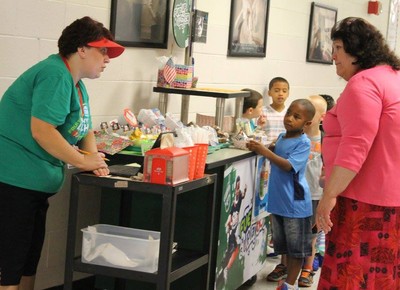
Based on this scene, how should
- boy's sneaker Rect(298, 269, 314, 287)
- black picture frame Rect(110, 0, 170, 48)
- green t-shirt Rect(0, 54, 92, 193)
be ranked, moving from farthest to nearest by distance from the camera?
boy's sneaker Rect(298, 269, 314, 287)
black picture frame Rect(110, 0, 170, 48)
green t-shirt Rect(0, 54, 92, 193)

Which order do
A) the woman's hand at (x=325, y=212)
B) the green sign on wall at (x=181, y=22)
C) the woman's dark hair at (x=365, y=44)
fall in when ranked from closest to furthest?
1. the woman's hand at (x=325, y=212)
2. the woman's dark hair at (x=365, y=44)
3. the green sign on wall at (x=181, y=22)

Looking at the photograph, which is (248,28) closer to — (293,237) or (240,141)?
(240,141)

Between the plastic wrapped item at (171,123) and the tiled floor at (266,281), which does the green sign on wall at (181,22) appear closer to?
the plastic wrapped item at (171,123)

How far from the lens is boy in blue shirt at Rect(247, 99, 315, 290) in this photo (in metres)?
4.32

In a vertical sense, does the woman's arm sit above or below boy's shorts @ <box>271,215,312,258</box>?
above

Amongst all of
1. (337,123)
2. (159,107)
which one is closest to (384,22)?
(159,107)

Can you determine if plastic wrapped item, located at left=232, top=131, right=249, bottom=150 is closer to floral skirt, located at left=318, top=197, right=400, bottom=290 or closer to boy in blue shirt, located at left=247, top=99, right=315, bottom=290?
boy in blue shirt, located at left=247, top=99, right=315, bottom=290

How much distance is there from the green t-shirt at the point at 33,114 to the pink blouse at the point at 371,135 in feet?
3.80

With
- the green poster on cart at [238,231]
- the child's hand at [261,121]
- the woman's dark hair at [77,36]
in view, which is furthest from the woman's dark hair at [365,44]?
the child's hand at [261,121]

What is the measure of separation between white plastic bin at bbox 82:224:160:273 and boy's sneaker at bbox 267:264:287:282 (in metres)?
1.73

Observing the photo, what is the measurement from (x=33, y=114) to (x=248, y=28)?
3.06 meters

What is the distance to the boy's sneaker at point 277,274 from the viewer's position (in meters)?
4.88

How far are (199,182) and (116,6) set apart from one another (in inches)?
50.9

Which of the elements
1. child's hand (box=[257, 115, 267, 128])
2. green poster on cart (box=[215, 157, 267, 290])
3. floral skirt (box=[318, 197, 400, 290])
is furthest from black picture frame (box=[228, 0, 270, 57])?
floral skirt (box=[318, 197, 400, 290])
